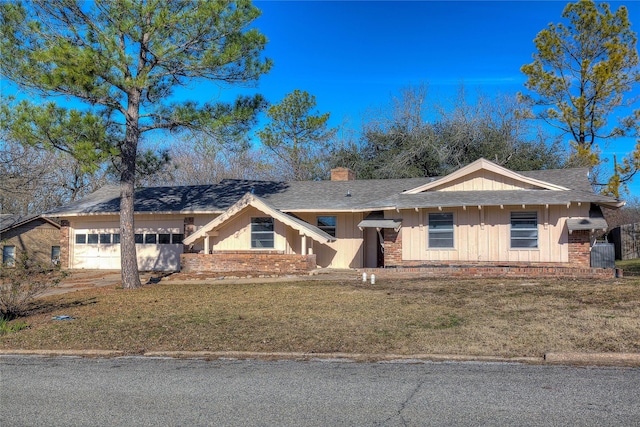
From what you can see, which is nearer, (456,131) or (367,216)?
(367,216)

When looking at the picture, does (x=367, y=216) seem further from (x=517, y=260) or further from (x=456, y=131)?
(x=456, y=131)

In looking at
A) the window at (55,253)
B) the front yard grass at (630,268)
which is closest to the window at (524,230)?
the front yard grass at (630,268)

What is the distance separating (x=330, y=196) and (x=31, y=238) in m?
15.0

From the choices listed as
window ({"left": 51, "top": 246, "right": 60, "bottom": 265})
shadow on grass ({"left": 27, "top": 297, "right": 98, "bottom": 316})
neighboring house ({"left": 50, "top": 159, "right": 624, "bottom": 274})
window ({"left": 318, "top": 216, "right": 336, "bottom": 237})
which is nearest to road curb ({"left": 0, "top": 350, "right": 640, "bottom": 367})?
shadow on grass ({"left": 27, "top": 297, "right": 98, "bottom": 316})

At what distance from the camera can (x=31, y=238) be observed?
87.8ft

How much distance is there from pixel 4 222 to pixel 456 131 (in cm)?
2442

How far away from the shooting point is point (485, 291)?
1363 cm

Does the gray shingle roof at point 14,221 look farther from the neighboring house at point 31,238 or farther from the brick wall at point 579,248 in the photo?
the brick wall at point 579,248

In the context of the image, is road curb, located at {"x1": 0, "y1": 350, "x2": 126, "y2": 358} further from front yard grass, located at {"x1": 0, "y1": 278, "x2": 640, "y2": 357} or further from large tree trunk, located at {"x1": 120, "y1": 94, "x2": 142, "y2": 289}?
large tree trunk, located at {"x1": 120, "y1": 94, "x2": 142, "y2": 289}

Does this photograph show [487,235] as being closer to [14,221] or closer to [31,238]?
[31,238]

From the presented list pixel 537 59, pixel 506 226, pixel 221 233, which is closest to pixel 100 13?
pixel 221 233

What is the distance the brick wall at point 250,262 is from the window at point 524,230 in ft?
23.1

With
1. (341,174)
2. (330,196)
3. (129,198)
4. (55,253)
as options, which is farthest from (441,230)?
(55,253)

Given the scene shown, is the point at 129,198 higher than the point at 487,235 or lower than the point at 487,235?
higher
